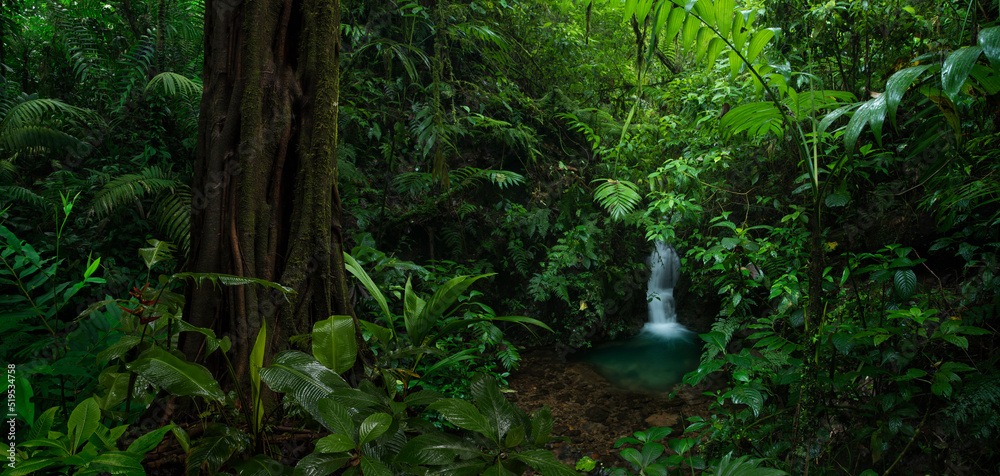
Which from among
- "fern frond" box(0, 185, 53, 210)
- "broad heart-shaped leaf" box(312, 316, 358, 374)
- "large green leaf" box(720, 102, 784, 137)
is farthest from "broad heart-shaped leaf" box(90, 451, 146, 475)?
"fern frond" box(0, 185, 53, 210)

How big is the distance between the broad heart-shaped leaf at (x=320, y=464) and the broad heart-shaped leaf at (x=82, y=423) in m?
0.43

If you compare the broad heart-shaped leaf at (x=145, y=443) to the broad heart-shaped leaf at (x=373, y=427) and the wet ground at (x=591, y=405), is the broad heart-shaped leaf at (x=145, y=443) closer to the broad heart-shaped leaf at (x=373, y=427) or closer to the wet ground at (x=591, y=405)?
the broad heart-shaped leaf at (x=373, y=427)

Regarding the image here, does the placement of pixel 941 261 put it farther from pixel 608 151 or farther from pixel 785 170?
pixel 608 151

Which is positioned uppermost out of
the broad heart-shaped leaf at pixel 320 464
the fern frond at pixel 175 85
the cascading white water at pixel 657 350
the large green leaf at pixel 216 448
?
the fern frond at pixel 175 85

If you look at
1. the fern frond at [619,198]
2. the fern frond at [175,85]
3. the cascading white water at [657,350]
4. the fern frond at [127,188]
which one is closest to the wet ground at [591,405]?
the cascading white water at [657,350]

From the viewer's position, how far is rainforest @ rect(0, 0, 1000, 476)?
1.13 meters

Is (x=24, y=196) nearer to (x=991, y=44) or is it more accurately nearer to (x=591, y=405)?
(x=591, y=405)

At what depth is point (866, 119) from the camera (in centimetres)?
119

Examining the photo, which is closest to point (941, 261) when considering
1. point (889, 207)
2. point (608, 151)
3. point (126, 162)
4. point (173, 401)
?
point (889, 207)

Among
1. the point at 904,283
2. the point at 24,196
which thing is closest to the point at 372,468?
the point at 904,283

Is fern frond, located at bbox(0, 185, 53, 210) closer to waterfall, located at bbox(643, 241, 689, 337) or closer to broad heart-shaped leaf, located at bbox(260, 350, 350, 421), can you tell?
broad heart-shaped leaf, located at bbox(260, 350, 350, 421)

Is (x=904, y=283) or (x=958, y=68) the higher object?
(x=958, y=68)

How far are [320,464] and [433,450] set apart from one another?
0.24 m

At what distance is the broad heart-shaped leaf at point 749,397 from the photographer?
1.62 m
